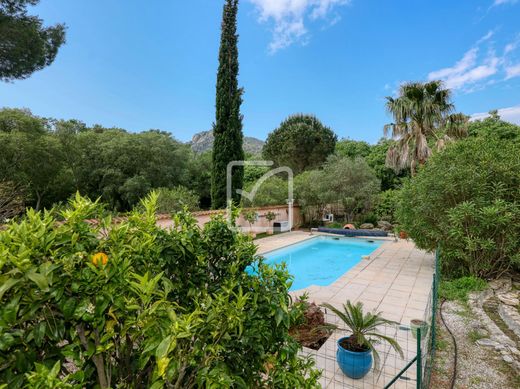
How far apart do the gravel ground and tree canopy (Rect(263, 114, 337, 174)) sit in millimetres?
23125

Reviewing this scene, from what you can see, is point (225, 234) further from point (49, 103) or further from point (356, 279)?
point (49, 103)

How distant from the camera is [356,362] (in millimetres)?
3230

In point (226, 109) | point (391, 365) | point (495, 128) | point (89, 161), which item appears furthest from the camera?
point (89, 161)

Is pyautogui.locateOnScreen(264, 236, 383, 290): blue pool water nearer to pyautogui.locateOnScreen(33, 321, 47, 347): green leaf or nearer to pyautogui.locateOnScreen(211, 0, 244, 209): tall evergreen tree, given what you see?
pyautogui.locateOnScreen(211, 0, 244, 209): tall evergreen tree

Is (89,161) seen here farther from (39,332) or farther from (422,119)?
(39,332)

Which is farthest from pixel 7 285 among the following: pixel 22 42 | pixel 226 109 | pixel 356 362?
pixel 226 109

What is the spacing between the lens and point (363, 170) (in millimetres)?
15781

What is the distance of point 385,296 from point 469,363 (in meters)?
2.41

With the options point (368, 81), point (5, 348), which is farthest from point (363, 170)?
point (5, 348)

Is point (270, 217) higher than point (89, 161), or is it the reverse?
point (89, 161)

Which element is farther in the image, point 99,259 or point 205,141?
point 205,141

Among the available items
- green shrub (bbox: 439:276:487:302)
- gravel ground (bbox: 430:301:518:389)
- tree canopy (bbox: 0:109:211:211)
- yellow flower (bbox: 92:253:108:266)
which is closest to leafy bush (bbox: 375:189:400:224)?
green shrub (bbox: 439:276:487:302)

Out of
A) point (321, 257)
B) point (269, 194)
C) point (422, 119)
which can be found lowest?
point (321, 257)

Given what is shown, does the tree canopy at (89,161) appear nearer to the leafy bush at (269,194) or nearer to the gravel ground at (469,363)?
the leafy bush at (269,194)
